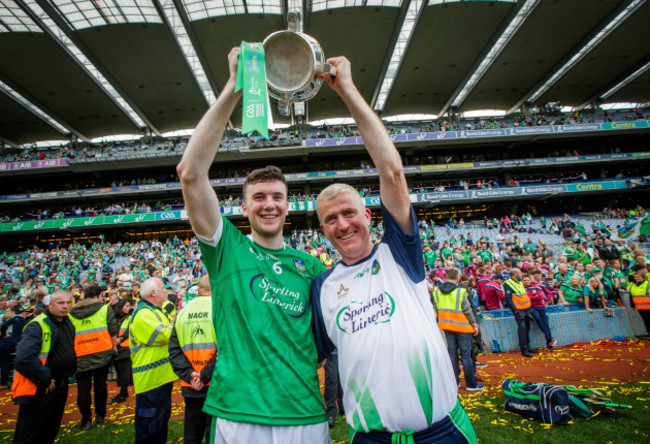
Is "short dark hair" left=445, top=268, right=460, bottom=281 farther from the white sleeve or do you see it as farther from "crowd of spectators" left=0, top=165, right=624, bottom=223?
"crowd of spectators" left=0, top=165, right=624, bottom=223

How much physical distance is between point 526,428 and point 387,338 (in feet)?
11.5

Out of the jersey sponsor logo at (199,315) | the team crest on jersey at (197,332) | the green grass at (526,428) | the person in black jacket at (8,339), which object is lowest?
the green grass at (526,428)

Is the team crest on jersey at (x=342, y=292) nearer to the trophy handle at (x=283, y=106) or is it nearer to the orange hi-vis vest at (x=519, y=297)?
the trophy handle at (x=283, y=106)

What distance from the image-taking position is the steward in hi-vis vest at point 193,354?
9.71 ft

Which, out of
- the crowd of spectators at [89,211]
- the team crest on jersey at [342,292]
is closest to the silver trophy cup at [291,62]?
the team crest on jersey at [342,292]

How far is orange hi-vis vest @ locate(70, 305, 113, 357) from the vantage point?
466cm

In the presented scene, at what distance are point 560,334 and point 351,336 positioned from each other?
8423 mm

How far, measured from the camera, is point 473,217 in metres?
32.8

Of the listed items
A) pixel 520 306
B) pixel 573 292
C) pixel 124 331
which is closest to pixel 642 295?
pixel 573 292

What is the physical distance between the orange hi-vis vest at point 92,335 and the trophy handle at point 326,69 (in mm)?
5163

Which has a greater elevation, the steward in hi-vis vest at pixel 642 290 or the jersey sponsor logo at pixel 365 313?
the jersey sponsor logo at pixel 365 313

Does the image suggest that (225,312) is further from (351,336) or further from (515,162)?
(515,162)

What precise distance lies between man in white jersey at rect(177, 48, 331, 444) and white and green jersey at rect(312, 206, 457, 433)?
6.3 inches

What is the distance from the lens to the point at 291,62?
1.68 metres
